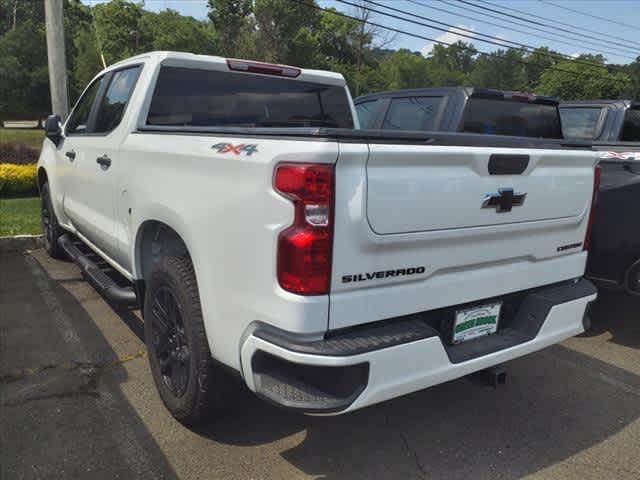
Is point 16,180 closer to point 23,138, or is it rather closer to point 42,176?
point 42,176

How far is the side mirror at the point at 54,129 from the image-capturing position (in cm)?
494

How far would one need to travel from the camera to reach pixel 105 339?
4.11m

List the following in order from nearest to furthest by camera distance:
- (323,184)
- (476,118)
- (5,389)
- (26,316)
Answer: (323,184) < (5,389) < (26,316) < (476,118)

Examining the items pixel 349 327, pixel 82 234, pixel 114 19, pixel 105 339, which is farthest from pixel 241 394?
pixel 114 19

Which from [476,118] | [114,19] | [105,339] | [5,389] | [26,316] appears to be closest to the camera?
[5,389]

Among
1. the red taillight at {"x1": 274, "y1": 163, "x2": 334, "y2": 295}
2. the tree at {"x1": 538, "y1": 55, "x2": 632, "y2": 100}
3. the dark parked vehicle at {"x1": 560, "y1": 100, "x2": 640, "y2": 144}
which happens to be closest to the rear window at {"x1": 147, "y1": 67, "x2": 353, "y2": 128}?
the red taillight at {"x1": 274, "y1": 163, "x2": 334, "y2": 295}

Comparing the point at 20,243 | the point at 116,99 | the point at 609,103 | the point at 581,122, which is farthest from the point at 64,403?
the point at 609,103

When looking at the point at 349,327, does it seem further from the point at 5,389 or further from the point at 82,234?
the point at 82,234

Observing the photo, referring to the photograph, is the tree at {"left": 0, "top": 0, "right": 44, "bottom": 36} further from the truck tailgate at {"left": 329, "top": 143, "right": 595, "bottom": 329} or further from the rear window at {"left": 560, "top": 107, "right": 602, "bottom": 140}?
the truck tailgate at {"left": 329, "top": 143, "right": 595, "bottom": 329}

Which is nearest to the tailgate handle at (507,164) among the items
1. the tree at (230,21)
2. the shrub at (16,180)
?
the shrub at (16,180)

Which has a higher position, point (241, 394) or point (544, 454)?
point (241, 394)

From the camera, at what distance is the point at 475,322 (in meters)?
2.60

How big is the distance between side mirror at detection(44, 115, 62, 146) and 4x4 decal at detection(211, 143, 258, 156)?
128 inches

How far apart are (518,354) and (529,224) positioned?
64 cm
